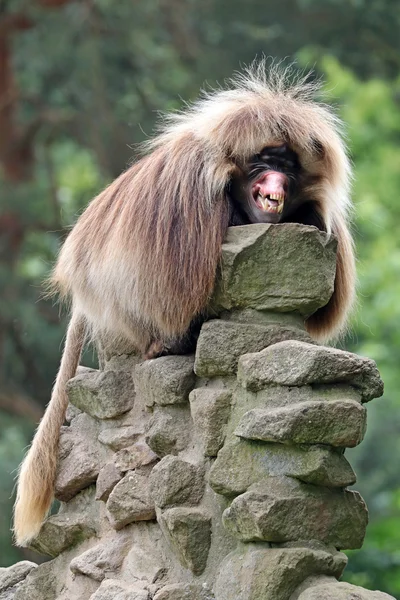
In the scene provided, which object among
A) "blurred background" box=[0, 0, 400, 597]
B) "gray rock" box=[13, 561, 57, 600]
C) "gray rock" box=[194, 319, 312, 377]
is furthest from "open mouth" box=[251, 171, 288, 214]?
"blurred background" box=[0, 0, 400, 597]

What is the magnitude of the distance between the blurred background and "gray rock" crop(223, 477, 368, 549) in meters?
6.27

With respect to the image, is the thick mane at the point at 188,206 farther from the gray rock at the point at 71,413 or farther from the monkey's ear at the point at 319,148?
the gray rock at the point at 71,413

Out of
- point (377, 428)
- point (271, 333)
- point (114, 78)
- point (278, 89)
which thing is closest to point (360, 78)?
point (114, 78)

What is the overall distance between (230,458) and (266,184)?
910 millimetres

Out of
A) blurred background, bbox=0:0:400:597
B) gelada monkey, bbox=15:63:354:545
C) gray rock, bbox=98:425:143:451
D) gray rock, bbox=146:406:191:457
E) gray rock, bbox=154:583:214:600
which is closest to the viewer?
gray rock, bbox=154:583:214:600

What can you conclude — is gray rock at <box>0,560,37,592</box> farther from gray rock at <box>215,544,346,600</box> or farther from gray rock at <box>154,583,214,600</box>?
gray rock at <box>215,544,346,600</box>

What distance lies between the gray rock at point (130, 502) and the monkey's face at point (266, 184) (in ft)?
2.93

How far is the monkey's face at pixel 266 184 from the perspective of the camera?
3.60 meters

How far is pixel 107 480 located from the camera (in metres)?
3.63

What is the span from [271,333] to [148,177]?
762 millimetres

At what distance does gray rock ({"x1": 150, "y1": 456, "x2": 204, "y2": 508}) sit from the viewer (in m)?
3.29

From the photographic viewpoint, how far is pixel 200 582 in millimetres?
3205

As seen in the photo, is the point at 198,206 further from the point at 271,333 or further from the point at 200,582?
the point at 200,582

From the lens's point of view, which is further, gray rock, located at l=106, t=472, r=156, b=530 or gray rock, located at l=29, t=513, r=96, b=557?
gray rock, located at l=29, t=513, r=96, b=557
